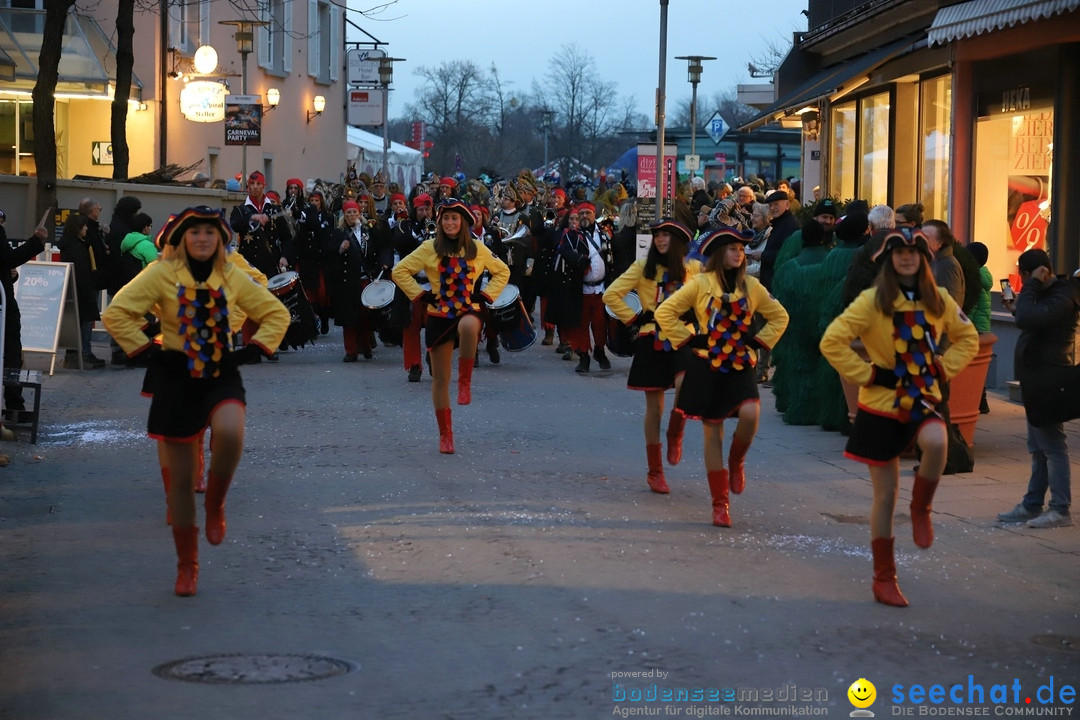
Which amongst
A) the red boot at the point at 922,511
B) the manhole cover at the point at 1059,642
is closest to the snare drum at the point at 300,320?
the red boot at the point at 922,511

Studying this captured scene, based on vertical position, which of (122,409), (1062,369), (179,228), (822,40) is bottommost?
(122,409)

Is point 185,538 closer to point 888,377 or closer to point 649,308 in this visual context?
point 888,377

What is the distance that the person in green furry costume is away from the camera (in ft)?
42.8

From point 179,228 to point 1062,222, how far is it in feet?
35.7

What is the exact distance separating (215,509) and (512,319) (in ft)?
34.6

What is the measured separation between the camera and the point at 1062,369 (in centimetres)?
920

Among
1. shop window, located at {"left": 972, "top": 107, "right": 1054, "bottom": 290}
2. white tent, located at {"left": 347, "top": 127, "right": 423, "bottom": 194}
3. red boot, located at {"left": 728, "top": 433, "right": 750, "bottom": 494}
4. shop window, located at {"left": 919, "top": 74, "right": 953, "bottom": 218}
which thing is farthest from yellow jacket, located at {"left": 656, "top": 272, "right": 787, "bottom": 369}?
white tent, located at {"left": 347, "top": 127, "right": 423, "bottom": 194}

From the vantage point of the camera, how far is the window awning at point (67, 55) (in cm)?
2892

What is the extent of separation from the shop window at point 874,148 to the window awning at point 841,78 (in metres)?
0.63

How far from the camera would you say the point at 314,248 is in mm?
20281

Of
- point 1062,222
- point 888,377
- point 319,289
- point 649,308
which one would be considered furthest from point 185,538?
point 319,289

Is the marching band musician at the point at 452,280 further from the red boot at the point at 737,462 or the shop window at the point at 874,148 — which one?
the shop window at the point at 874,148

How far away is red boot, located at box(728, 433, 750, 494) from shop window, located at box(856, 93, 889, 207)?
41.9ft

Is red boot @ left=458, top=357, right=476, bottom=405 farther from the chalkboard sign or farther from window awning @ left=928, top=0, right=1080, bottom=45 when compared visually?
the chalkboard sign
